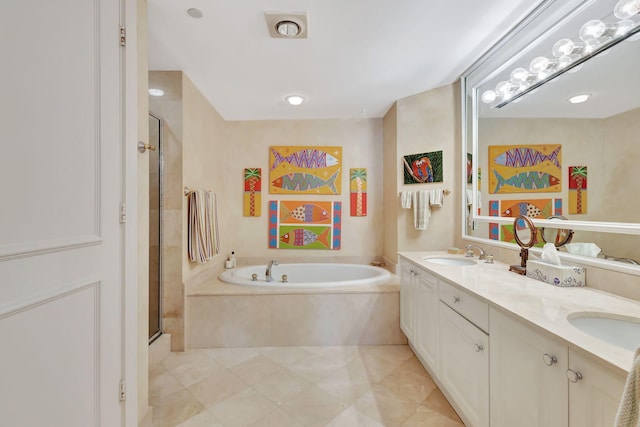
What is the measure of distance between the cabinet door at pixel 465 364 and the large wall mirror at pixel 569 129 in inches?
27.2

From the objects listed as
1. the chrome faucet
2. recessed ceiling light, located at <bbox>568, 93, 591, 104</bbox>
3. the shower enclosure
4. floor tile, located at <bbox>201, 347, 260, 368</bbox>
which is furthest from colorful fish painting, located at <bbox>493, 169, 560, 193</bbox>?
the shower enclosure

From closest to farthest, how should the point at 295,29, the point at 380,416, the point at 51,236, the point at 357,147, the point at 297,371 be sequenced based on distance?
the point at 51,236, the point at 380,416, the point at 295,29, the point at 297,371, the point at 357,147

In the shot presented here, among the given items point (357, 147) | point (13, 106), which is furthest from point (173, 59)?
point (357, 147)

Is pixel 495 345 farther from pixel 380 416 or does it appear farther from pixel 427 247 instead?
pixel 427 247

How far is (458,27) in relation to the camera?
1.68 metres

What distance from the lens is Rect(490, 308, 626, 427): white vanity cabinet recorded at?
2.19 feet

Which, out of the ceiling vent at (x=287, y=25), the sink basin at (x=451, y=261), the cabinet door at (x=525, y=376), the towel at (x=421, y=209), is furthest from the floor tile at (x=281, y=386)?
the ceiling vent at (x=287, y=25)

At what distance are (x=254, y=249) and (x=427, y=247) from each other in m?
2.06

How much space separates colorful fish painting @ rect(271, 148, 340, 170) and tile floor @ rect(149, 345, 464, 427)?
6.78 feet

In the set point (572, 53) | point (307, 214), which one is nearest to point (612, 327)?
point (572, 53)

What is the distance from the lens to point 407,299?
2121mm

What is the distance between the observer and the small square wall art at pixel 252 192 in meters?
3.24

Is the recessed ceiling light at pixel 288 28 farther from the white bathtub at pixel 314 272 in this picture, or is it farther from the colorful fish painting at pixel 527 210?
the white bathtub at pixel 314 272

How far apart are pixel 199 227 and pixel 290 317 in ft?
3.75
